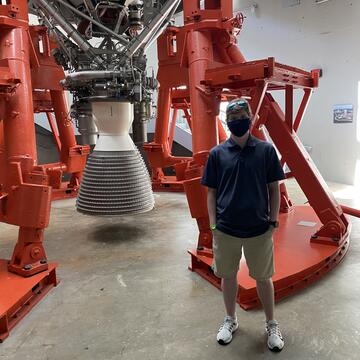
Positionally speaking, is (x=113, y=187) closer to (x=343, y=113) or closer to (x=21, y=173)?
(x=21, y=173)

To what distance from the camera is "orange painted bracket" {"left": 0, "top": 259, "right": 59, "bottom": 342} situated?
2.44 metres

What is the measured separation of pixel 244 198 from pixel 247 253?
1.06 ft

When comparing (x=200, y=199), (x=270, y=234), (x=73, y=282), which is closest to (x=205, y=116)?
(x=200, y=199)

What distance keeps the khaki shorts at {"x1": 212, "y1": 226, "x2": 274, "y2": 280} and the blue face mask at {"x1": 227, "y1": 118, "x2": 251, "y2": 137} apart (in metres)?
0.54

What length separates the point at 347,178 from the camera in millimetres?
7527

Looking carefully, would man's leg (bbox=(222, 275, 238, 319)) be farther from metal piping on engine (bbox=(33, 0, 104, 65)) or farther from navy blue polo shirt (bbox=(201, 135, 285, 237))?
metal piping on engine (bbox=(33, 0, 104, 65))

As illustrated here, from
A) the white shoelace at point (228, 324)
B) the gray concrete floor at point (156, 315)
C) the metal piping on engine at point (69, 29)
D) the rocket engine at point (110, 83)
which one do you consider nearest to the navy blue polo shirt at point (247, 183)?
the white shoelace at point (228, 324)

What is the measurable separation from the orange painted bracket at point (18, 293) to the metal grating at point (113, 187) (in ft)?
3.19

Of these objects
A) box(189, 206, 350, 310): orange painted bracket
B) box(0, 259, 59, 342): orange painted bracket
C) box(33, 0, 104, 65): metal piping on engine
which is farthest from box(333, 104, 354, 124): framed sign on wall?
box(0, 259, 59, 342): orange painted bracket

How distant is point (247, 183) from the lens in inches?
78.5

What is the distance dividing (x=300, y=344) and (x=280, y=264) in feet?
2.76

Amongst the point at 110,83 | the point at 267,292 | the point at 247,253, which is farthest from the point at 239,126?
the point at 110,83

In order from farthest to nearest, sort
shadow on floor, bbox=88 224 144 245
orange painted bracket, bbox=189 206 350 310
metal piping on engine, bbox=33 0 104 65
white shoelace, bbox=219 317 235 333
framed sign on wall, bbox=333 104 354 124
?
1. framed sign on wall, bbox=333 104 354 124
2. shadow on floor, bbox=88 224 144 245
3. metal piping on engine, bbox=33 0 104 65
4. orange painted bracket, bbox=189 206 350 310
5. white shoelace, bbox=219 317 235 333

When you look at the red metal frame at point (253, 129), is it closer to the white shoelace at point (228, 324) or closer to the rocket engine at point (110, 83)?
the white shoelace at point (228, 324)
